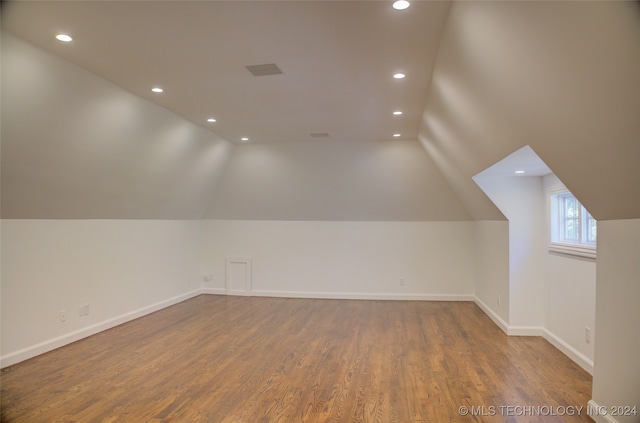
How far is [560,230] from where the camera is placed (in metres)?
4.38

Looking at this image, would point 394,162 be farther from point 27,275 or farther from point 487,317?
point 27,275

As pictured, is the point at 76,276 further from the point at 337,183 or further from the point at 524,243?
the point at 524,243

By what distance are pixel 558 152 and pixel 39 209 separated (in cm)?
463

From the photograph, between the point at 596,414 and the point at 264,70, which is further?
the point at 264,70

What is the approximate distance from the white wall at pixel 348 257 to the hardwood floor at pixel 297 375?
1.45m

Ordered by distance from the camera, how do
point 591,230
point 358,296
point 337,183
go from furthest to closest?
point 358,296 → point 337,183 → point 591,230

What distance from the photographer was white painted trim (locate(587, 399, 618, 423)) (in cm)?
247

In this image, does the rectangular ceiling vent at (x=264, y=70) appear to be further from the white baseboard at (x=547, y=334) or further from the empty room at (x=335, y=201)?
the white baseboard at (x=547, y=334)

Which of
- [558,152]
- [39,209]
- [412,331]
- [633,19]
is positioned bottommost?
[412,331]

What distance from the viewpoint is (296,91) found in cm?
381

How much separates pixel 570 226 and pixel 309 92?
3181mm

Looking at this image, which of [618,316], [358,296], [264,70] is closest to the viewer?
[618,316]

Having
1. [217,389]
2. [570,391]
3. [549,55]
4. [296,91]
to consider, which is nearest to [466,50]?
[549,55]

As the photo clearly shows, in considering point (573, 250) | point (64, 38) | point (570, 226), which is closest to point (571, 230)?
point (570, 226)
